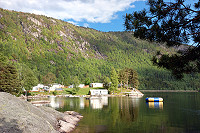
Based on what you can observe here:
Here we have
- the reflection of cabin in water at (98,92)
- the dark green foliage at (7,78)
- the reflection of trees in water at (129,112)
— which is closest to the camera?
the reflection of trees in water at (129,112)

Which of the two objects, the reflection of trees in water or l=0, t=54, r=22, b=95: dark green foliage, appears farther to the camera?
l=0, t=54, r=22, b=95: dark green foliage

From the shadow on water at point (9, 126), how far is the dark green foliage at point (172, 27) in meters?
15.6

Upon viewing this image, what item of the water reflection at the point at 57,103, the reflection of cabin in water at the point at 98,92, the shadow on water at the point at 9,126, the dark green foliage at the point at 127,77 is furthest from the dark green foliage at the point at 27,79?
the shadow on water at the point at 9,126

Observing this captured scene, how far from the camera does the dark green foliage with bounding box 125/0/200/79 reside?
52.4 feet

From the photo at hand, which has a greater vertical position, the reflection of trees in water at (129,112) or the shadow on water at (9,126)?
the shadow on water at (9,126)

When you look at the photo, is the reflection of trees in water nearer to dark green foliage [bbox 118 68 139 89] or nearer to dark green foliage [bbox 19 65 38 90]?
dark green foliage [bbox 19 65 38 90]

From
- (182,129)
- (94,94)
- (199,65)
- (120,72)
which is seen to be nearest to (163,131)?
(182,129)

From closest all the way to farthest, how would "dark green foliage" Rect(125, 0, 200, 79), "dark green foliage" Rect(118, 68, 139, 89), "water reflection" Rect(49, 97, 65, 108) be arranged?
"dark green foliage" Rect(125, 0, 200, 79) → "water reflection" Rect(49, 97, 65, 108) → "dark green foliage" Rect(118, 68, 139, 89)

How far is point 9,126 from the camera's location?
19953mm

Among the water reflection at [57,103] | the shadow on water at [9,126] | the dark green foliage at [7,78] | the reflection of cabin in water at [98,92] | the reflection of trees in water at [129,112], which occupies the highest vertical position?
the dark green foliage at [7,78]

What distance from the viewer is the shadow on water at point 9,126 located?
1898cm

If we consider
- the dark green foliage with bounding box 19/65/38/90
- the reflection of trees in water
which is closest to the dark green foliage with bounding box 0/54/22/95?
the dark green foliage with bounding box 19/65/38/90

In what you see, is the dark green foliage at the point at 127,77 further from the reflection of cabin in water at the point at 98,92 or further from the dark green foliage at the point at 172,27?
the dark green foliage at the point at 172,27

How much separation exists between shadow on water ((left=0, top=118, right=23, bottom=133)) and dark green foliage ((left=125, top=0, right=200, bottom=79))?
15.6 metres
